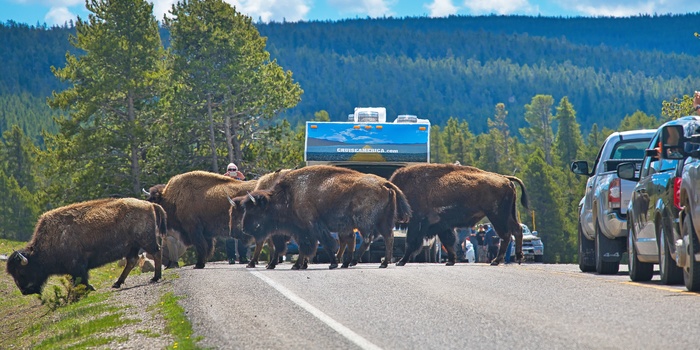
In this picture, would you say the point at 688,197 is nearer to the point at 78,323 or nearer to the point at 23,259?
the point at 78,323

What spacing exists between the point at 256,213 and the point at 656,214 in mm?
10519

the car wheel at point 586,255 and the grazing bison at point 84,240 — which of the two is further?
the grazing bison at point 84,240

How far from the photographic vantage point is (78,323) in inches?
554

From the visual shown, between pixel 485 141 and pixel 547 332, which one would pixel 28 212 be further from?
pixel 547 332

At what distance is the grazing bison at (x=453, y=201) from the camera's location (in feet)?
74.0

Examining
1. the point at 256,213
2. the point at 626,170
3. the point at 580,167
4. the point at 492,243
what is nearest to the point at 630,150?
the point at 580,167

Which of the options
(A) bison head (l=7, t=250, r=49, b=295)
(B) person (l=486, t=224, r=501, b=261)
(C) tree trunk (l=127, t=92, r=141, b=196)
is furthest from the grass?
(C) tree trunk (l=127, t=92, r=141, b=196)

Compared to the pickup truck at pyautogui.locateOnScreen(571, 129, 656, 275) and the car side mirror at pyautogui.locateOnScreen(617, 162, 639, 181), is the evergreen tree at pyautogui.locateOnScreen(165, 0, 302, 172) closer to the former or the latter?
the pickup truck at pyautogui.locateOnScreen(571, 129, 656, 275)

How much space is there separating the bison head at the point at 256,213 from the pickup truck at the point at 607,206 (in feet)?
20.6

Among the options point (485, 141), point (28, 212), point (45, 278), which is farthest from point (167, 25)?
point (485, 141)

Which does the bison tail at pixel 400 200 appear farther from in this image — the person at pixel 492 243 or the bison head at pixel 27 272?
the person at pixel 492 243

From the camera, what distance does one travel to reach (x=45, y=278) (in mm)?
19641

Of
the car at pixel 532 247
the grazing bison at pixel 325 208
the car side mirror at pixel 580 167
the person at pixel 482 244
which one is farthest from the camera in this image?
the car at pixel 532 247

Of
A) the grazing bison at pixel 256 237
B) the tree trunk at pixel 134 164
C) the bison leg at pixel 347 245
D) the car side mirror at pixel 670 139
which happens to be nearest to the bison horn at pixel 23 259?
the grazing bison at pixel 256 237
